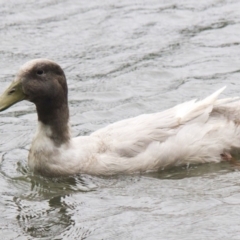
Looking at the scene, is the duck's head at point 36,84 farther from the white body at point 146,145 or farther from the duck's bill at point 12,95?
the white body at point 146,145

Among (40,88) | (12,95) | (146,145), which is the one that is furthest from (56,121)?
(146,145)

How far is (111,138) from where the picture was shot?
11859 mm

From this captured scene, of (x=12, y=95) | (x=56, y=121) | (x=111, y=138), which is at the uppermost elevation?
(x=12, y=95)

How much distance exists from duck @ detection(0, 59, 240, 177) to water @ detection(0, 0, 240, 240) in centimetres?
15

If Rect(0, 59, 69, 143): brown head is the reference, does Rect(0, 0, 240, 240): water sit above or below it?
below

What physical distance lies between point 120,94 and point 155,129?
2.76 m

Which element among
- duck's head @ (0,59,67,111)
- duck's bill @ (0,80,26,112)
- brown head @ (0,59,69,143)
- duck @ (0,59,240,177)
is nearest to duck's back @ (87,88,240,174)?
duck @ (0,59,240,177)

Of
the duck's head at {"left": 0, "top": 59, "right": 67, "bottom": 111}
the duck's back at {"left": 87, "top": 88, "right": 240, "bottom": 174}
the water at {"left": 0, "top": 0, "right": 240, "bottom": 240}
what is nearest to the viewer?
the water at {"left": 0, "top": 0, "right": 240, "bottom": 240}

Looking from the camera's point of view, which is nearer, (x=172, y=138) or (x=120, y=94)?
(x=172, y=138)

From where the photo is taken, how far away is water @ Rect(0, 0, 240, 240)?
10383 millimetres

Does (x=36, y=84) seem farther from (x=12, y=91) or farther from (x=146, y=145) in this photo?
(x=146, y=145)

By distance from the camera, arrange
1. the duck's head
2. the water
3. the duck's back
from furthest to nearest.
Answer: the duck's back → the duck's head → the water

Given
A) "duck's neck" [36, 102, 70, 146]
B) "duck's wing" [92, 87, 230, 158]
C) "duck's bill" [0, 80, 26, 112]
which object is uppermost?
"duck's bill" [0, 80, 26, 112]

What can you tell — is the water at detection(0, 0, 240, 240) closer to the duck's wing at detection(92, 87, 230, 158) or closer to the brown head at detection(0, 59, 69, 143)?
the duck's wing at detection(92, 87, 230, 158)
